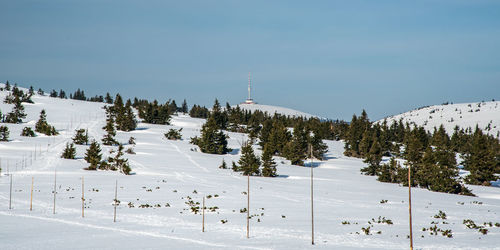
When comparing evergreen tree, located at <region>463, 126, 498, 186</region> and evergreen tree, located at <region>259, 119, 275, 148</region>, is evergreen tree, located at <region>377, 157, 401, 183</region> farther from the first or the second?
evergreen tree, located at <region>259, 119, 275, 148</region>

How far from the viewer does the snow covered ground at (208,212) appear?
2286cm

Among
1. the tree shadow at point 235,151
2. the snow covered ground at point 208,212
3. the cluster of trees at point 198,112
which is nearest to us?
the snow covered ground at point 208,212

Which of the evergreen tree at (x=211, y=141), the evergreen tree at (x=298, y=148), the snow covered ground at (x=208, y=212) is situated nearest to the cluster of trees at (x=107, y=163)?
the snow covered ground at (x=208, y=212)

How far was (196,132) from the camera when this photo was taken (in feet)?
385

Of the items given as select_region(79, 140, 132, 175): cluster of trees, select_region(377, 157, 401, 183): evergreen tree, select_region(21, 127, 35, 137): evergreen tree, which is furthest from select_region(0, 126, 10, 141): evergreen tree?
select_region(377, 157, 401, 183): evergreen tree

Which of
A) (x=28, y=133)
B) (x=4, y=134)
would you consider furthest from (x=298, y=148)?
(x=28, y=133)

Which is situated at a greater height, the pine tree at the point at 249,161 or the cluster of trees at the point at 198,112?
the cluster of trees at the point at 198,112

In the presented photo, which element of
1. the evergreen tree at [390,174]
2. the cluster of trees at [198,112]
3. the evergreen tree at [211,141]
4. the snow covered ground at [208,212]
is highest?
the cluster of trees at [198,112]

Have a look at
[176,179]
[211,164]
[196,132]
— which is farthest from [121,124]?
[176,179]

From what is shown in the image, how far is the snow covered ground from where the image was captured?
22.9 m

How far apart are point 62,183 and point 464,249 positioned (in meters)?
44.3

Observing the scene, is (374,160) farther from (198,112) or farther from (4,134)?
(198,112)

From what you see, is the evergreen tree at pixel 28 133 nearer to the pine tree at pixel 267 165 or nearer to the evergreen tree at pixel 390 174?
the pine tree at pixel 267 165

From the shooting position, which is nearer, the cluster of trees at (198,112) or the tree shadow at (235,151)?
the tree shadow at (235,151)
